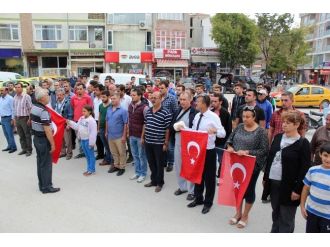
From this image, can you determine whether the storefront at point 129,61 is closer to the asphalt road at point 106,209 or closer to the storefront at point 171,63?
the storefront at point 171,63

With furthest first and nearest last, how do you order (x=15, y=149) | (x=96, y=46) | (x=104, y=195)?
(x=96, y=46) < (x=15, y=149) < (x=104, y=195)

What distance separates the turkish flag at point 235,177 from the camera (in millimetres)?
4125

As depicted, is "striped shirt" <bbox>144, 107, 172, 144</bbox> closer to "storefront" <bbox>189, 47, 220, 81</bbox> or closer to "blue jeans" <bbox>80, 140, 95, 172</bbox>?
"blue jeans" <bbox>80, 140, 95, 172</bbox>

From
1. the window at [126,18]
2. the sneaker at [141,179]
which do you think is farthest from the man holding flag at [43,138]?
the window at [126,18]

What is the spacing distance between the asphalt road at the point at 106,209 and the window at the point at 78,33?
1138 inches

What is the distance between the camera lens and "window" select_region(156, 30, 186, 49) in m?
34.7

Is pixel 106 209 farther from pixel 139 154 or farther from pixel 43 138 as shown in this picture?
pixel 43 138

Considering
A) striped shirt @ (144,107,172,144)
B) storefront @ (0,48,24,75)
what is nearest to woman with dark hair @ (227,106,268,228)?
striped shirt @ (144,107,172,144)

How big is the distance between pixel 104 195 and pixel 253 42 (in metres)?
32.6

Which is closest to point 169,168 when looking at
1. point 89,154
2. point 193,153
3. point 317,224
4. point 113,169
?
point 113,169

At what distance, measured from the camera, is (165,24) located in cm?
3466

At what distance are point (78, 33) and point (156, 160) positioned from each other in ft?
100

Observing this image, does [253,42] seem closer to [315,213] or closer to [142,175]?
[142,175]

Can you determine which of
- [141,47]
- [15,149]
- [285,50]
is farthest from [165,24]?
[15,149]
